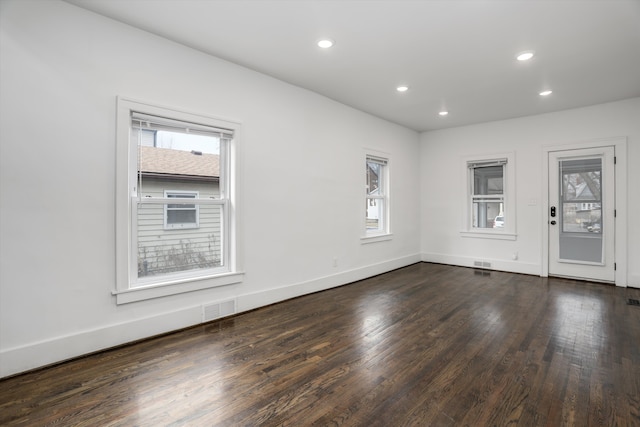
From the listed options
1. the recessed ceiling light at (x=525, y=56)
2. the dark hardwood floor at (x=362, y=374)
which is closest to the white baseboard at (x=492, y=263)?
the dark hardwood floor at (x=362, y=374)

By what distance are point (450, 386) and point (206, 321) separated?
7.74 feet

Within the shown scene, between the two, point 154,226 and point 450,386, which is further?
point 154,226

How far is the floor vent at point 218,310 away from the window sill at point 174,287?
0.20 metres

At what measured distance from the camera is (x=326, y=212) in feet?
15.3

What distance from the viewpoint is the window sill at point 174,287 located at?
277 cm

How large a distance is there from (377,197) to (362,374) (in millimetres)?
3865

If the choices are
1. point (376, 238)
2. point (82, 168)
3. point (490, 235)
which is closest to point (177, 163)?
point (82, 168)

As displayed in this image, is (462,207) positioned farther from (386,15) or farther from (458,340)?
(386,15)

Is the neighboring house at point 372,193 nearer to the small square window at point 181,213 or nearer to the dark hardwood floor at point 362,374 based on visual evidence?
the dark hardwood floor at point 362,374

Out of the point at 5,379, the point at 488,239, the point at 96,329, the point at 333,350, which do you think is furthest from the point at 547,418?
the point at 488,239

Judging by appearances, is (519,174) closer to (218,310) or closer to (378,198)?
(378,198)

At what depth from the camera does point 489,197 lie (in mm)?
6098

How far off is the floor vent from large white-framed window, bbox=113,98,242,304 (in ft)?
0.72

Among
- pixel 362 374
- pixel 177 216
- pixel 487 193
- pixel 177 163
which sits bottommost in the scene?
pixel 362 374
